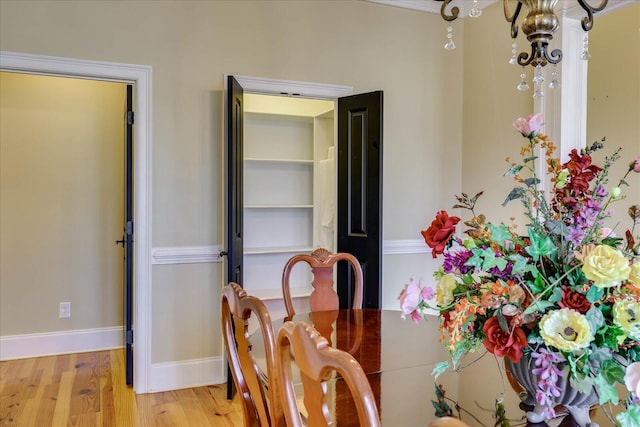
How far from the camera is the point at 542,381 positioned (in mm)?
974

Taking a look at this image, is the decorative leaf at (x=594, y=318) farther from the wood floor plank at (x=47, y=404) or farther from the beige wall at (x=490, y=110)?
the wood floor plank at (x=47, y=404)

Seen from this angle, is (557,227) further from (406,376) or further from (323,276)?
(323,276)

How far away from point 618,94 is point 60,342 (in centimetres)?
465

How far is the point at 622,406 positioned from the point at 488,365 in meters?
0.45

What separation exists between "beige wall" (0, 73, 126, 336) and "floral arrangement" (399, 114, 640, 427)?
3528mm

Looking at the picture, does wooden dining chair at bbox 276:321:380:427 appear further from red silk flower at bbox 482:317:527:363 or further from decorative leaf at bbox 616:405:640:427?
decorative leaf at bbox 616:405:640:427

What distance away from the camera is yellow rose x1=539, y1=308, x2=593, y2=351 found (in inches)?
36.2

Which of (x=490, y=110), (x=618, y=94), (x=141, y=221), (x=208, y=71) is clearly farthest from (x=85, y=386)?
(x=618, y=94)

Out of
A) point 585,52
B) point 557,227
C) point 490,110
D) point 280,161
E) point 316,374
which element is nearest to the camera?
point 316,374

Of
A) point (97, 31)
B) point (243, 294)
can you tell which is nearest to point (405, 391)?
point (243, 294)

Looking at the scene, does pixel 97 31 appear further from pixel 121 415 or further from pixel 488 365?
pixel 488 365

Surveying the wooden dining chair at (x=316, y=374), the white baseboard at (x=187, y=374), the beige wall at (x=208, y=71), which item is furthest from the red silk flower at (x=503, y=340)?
the white baseboard at (x=187, y=374)

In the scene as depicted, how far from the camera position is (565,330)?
946 millimetres

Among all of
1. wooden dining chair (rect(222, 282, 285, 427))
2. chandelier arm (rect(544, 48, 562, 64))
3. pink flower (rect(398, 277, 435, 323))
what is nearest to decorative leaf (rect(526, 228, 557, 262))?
pink flower (rect(398, 277, 435, 323))
